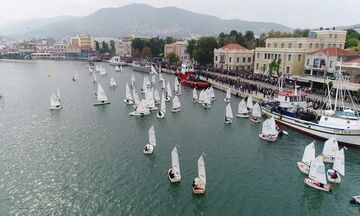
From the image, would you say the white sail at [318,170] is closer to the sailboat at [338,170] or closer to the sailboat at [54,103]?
the sailboat at [338,170]

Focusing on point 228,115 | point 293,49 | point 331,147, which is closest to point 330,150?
point 331,147

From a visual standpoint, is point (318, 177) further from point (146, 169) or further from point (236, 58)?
point (236, 58)

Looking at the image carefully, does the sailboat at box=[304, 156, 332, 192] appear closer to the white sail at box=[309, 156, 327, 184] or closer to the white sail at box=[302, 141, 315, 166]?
the white sail at box=[309, 156, 327, 184]

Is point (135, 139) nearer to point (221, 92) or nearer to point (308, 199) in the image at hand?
point (308, 199)

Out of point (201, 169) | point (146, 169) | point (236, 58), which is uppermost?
point (236, 58)

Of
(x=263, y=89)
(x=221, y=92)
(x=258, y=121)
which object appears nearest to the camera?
(x=258, y=121)

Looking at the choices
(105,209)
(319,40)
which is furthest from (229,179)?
(319,40)
